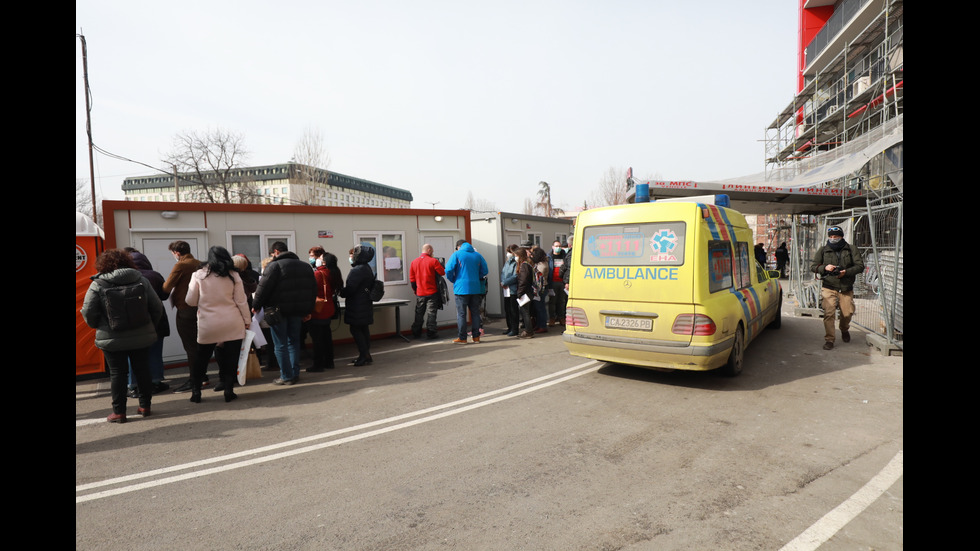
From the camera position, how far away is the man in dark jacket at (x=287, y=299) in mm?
6719

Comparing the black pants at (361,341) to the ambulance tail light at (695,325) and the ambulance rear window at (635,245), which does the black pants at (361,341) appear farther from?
the ambulance tail light at (695,325)

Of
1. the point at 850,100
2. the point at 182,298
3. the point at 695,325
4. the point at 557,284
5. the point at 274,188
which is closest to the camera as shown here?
the point at 695,325

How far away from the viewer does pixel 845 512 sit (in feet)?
10.4

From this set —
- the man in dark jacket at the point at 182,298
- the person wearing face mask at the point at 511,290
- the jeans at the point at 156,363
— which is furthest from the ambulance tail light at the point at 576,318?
the jeans at the point at 156,363

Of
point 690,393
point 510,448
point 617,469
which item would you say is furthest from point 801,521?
point 690,393

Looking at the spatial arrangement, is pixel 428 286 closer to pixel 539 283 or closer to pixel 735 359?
pixel 539 283

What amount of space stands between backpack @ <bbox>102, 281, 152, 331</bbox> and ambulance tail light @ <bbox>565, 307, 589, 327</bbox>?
16.1ft

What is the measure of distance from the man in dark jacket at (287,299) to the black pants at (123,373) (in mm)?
1437

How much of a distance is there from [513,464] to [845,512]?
2.19 m

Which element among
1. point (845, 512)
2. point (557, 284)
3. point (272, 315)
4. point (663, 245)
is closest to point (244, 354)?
point (272, 315)

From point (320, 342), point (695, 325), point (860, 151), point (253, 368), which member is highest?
point (860, 151)
